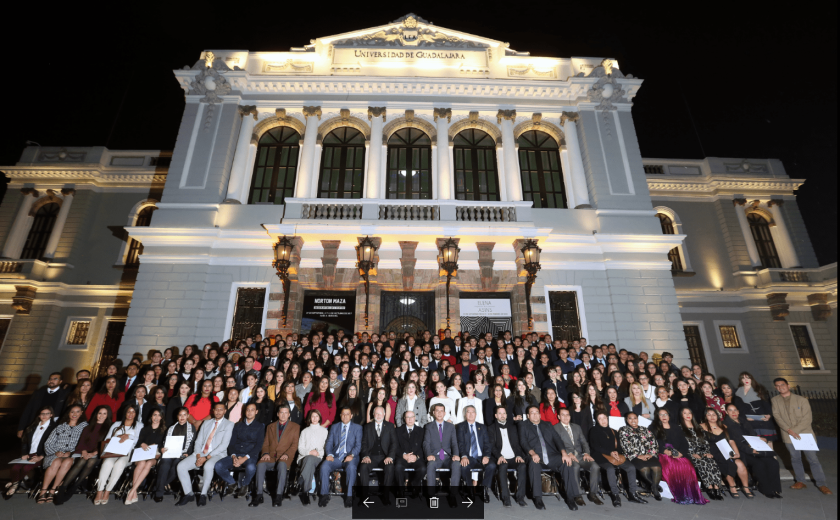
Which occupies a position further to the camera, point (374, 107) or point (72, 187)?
point (72, 187)

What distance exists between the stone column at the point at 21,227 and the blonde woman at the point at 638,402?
26.4 metres

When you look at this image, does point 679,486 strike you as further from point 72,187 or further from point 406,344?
point 72,187

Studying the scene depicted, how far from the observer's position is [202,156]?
15250mm

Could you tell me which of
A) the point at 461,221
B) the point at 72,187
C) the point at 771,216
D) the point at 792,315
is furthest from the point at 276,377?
the point at 771,216

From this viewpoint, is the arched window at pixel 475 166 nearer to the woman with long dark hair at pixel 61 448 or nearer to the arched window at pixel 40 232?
the woman with long dark hair at pixel 61 448

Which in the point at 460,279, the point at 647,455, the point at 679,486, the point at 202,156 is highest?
the point at 202,156

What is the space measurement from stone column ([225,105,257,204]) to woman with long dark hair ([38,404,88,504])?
9179 mm

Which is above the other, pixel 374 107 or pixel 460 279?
pixel 374 107

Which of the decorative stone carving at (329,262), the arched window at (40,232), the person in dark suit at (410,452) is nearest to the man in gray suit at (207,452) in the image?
the person in dark suit at (410,452)

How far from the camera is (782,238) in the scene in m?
21.4

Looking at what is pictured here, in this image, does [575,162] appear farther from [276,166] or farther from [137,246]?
[137,246]

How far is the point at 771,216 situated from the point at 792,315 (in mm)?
5506

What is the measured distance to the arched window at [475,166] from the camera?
15.9m

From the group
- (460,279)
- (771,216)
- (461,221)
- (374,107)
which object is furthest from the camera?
(771,216)
